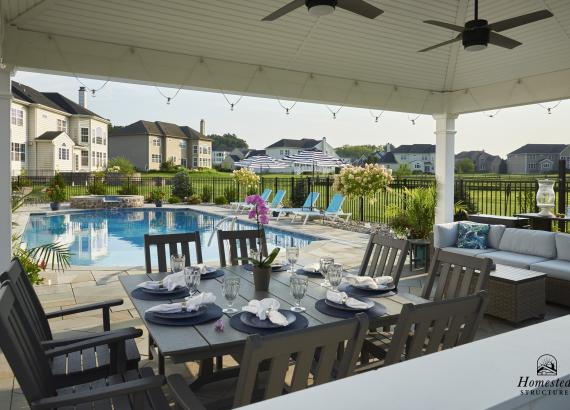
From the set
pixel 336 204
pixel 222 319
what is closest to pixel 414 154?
pixel 336 204

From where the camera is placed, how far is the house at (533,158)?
34072mm

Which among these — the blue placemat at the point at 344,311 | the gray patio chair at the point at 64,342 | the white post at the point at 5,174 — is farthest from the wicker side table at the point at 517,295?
the white post at the point at 5,174

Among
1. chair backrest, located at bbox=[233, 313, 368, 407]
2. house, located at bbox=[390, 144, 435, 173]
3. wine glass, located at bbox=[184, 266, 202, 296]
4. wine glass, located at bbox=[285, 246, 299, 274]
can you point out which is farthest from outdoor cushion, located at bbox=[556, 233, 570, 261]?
house, located at bbox=[390, 144, 435, 173]

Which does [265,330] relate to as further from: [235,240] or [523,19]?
[523,19]

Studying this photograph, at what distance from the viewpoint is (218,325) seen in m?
2.38

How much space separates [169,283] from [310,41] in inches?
176

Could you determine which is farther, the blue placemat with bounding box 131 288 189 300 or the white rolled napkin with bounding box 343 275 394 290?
the white rolled napkin with bounding box 343 275 394 290

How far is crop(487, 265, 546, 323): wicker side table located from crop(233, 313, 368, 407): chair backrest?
144 inches

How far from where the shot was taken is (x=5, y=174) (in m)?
4.95

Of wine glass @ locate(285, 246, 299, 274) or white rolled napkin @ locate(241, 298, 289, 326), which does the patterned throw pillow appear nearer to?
wine glass @ locate(285, 246, 299, 274)

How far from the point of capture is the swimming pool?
9680mm

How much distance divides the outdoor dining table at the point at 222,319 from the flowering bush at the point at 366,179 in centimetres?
646

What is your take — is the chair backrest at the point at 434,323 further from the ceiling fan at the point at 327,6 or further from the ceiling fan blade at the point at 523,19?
the ceiling fan blade at the point at 523,19

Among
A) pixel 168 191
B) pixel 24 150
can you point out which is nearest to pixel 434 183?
pixel 168 191
